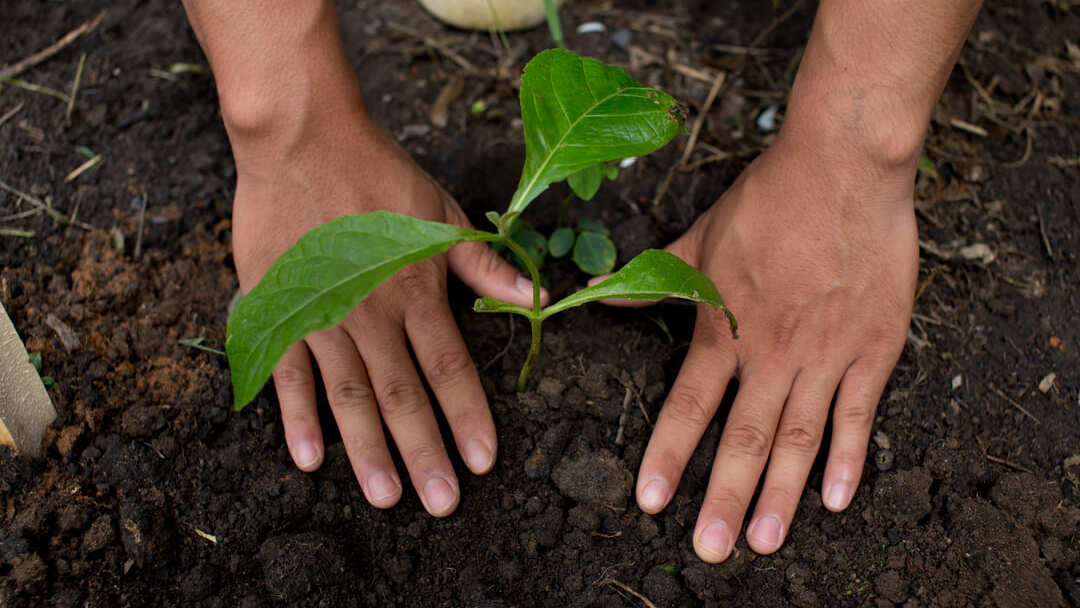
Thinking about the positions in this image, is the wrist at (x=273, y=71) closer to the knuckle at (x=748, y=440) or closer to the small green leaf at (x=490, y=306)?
the small green leaf at (x=490, y=306)

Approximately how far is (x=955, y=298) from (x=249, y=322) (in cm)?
156

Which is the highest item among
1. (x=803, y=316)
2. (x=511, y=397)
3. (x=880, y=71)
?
(x=880, y=71)

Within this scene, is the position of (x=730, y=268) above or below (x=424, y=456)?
above

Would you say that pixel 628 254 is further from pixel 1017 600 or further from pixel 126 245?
pixel 126 245

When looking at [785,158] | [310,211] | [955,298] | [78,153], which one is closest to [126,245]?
[78,153]

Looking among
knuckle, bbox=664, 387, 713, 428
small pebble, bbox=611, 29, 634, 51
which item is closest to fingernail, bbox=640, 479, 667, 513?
knuckle, bbox=664, 387, 713, 428

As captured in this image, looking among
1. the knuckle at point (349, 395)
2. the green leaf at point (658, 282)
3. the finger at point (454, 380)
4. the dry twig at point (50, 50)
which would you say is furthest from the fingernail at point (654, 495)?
the dry twig at point (50, 50)

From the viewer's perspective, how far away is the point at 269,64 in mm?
1576

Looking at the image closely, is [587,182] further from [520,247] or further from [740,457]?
[740,457]

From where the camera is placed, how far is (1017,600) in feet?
4.45

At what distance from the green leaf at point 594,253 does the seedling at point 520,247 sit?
355 mm

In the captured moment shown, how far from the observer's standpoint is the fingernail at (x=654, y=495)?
1.47 m

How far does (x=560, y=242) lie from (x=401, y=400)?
528 mm

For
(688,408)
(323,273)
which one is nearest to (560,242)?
(688,408)
